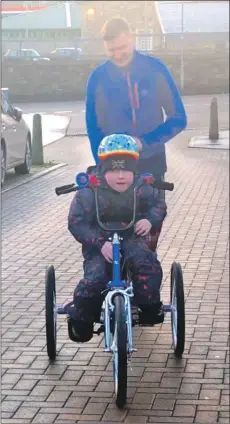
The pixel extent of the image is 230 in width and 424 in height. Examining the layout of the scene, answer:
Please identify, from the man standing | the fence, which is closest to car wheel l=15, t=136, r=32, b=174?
the man standing

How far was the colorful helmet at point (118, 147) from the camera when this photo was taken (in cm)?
342

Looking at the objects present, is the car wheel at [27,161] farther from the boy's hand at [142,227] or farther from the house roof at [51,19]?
the house roof at [51,19]

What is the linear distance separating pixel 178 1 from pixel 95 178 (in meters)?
1.74

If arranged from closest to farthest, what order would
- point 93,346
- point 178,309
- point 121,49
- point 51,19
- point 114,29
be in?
point 51,19
point 114,29
point 121,49
point 178,309
point 93,346

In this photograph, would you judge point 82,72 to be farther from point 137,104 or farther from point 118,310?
point 118,310

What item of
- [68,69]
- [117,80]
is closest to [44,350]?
[68,69]

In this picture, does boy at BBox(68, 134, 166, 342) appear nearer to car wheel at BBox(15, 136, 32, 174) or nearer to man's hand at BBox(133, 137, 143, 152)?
man's hand at BBox(133, 137, 143, 152)

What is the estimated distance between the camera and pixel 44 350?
462cm

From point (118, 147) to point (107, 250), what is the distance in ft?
1.68

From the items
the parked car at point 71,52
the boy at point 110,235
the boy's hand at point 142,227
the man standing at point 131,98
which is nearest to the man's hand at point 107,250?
the boy at point 110,235

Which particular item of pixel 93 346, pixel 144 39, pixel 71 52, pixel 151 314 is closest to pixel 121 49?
pixel 71 52

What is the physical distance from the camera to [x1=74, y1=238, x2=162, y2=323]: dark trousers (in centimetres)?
380

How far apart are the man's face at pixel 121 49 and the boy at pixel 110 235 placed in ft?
2.89

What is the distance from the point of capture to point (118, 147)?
348cm
